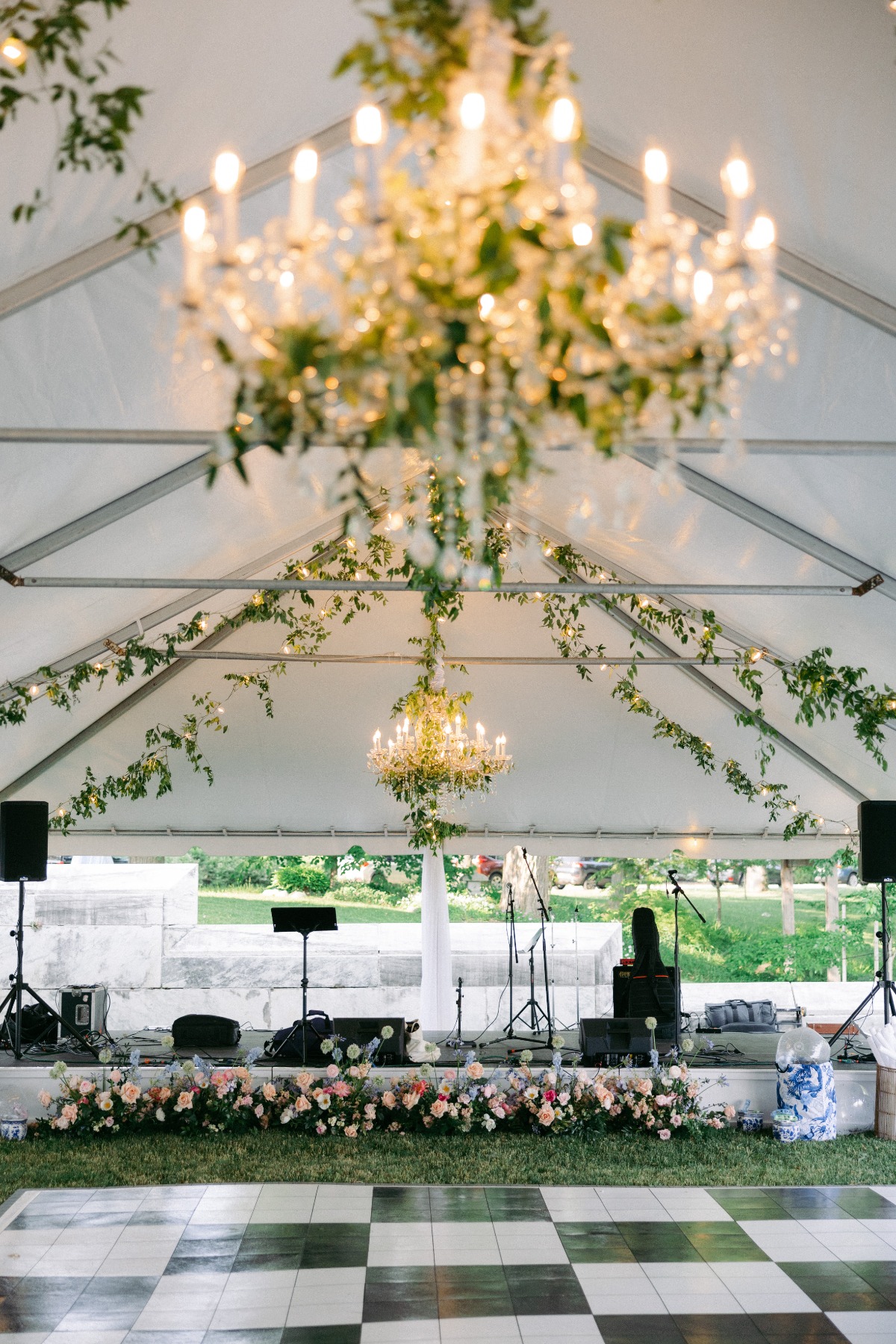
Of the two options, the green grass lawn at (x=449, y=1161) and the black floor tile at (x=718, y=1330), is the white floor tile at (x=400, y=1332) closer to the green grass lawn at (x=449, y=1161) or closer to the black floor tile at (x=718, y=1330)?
the black floor tile at (x=718, y=1330)

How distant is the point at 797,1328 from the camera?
4785mm

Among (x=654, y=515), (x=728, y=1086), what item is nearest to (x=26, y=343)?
(x=654, y=515)

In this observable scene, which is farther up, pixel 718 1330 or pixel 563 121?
pixel 563 121

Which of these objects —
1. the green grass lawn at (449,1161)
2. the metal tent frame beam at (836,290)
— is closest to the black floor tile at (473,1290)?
the green grass lawn at (449,1161)

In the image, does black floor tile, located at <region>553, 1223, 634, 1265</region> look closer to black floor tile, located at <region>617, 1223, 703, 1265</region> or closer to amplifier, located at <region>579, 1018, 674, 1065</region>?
black floor tile, located at <region>617, 1223, 703, 1265</region>

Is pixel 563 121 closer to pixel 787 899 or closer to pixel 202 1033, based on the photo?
pixel 202 1033

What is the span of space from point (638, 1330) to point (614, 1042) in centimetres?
406

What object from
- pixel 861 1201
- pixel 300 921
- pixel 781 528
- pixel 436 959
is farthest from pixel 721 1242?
pixel 436 959

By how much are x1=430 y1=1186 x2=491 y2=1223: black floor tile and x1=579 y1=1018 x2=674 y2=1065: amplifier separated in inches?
82.1

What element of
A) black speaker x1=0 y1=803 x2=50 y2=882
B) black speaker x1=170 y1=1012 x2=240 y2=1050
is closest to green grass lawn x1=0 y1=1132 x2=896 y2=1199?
black speaker x1=170 y1=1012 x2=240 y2=1050

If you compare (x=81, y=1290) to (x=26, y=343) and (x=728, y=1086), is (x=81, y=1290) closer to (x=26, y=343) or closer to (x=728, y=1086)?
(x=26, y=343)

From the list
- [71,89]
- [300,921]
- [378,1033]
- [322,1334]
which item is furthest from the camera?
[300,921]

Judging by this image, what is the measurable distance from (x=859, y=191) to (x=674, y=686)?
6.94m

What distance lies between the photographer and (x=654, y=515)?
7.06 m
